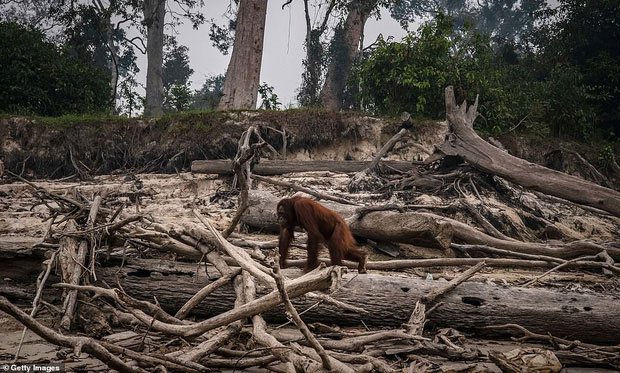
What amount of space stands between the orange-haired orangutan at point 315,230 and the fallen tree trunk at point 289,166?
5.50 meters

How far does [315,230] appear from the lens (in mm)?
5945

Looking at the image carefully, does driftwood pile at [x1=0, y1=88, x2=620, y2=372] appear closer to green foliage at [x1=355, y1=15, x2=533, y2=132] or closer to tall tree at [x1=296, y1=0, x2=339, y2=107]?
green foliage at [x1=355, y1=15, x2=533, y2=132]

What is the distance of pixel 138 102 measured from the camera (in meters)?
21.9

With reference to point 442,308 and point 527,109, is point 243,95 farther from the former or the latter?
point 442,308

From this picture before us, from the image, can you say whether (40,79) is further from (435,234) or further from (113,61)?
(435,234)

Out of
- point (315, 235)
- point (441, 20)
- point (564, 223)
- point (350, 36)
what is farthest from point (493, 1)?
→ point (315, 235)

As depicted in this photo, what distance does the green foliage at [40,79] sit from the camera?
594 inches

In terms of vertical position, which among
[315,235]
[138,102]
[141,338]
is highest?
[138,102]

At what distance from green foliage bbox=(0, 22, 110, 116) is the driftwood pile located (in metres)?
10.8

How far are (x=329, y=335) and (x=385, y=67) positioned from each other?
37.8ft

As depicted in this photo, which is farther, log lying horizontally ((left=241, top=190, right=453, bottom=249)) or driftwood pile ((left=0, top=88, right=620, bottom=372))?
log lying horizontally ((left=241, top=190, right=453, bottom=249))

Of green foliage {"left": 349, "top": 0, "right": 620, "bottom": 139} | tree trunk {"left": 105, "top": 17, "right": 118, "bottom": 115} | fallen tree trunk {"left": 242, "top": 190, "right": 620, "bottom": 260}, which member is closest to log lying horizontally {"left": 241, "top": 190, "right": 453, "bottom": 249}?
fallen tree trunk {"left": 242, "top": 190, "right": 620, "bottom": 260}

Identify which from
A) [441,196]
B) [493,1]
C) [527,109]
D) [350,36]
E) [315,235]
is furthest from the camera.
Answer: [493,1]

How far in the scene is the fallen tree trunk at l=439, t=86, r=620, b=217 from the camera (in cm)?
864
